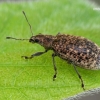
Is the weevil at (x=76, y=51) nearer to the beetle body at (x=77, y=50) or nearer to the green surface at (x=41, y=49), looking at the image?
the beetle body at (x=77, y=50)

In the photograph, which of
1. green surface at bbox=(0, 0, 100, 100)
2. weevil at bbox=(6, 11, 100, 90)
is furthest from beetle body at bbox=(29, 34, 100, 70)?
green surface at bbox=(0, 0, 100, 100)

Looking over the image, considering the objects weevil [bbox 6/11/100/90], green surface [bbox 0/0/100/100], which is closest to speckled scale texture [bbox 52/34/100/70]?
Answer: weevil [bbox 6/11/100/90]

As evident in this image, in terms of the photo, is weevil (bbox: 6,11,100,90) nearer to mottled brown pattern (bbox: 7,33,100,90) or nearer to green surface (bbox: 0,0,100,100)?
mottled brown pattern (bbox: 7,33,100,90)

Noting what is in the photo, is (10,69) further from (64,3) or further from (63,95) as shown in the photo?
(64,3)

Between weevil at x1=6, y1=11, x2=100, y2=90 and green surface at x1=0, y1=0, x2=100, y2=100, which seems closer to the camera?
green surface at x1=0, y1=0, x2=100, y2=100

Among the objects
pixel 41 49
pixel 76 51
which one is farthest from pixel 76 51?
pixel 41 49

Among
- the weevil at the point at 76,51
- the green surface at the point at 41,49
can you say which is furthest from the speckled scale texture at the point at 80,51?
the green surface at the point at 41,49

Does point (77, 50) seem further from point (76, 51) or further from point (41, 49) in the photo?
point (41, 49)
